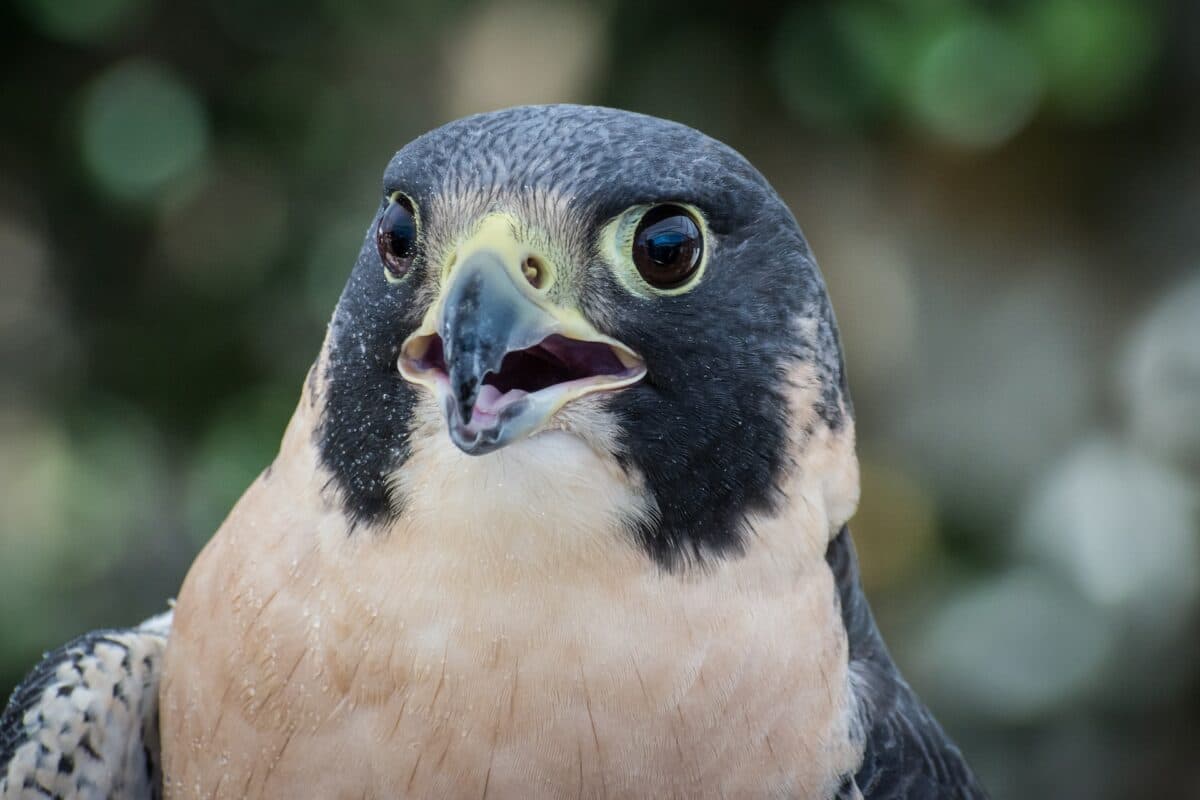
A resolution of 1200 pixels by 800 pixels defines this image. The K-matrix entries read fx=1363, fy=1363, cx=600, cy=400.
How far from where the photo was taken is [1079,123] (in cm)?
539

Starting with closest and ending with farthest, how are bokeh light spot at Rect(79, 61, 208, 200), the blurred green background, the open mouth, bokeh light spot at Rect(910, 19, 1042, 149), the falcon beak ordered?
the falcon beak → the open mouth → bokeh light spot at Rect(79, 61, 208, 200) → the blurred green background → bokeh light spot at Rect(910, 19, 1042, 149)

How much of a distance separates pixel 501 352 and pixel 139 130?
10.4 ft

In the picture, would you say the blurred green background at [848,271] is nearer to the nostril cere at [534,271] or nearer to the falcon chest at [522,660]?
the falcon chest at [522,660]

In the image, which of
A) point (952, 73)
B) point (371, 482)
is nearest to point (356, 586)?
point (371, 482)

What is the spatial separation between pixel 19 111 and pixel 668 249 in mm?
3374

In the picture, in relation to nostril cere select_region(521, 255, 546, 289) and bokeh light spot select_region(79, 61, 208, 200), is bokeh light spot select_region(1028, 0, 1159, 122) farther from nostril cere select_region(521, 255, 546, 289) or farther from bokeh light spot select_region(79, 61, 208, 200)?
nostril cere select_region(521, 255, 546, 289)

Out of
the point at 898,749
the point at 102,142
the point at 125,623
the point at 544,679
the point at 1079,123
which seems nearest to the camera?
the point at 544,679

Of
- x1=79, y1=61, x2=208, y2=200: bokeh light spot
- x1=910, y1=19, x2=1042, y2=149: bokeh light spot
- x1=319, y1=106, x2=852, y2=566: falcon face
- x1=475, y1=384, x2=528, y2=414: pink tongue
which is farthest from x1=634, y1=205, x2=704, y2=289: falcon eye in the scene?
x1=910, y1=19, x2=1042, y2=149: bokeh light spot

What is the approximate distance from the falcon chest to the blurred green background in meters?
2.57

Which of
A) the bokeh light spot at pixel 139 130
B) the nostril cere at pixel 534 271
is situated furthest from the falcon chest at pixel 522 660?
the bokeh light spot at pixel 139 130

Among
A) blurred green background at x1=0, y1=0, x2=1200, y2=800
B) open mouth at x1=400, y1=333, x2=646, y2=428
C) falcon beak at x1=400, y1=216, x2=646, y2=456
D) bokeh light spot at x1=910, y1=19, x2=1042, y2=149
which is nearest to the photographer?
falcon beak at x1=400, y1=216, x2=646, y2=456

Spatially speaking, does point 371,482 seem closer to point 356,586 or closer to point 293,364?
point 356,586

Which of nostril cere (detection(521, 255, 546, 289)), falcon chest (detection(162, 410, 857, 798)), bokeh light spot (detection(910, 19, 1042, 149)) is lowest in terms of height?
falcon chest (detection(162, 410, 857, 798))

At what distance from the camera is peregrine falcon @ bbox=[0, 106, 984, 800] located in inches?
70.1
